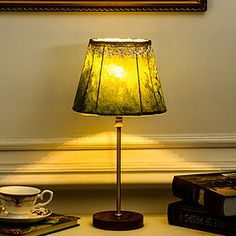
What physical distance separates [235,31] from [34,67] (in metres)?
0.42

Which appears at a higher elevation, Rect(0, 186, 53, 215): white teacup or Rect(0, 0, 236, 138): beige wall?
Rect(0, 0, 236, 138): beige wall

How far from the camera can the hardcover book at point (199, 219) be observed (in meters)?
1.19

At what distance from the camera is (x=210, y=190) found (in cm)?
120

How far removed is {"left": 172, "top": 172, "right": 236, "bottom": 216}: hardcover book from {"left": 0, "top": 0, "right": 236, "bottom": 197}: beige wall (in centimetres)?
10

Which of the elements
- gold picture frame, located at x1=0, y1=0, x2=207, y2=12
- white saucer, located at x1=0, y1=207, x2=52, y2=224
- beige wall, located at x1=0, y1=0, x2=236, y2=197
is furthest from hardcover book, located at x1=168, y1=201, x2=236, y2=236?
gold picture frame, located at x1=0, y1=0, x2=207, y2=12

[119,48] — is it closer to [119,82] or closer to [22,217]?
[119,82]

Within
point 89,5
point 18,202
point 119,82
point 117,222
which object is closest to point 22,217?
point 18,202

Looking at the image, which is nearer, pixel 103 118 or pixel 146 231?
pixel 146 231

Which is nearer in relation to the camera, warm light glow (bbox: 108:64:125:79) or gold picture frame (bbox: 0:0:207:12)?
warm light glow (bbox: 108:64:125:79)

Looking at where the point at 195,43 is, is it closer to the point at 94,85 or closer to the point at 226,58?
the point at 226,58

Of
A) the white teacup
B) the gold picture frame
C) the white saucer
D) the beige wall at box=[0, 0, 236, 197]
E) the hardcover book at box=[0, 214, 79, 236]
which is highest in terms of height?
the gold picture frame

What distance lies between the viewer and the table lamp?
1.17m

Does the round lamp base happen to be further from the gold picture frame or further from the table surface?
the gold picture frame

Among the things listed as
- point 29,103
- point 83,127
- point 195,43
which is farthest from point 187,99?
point 29,103
